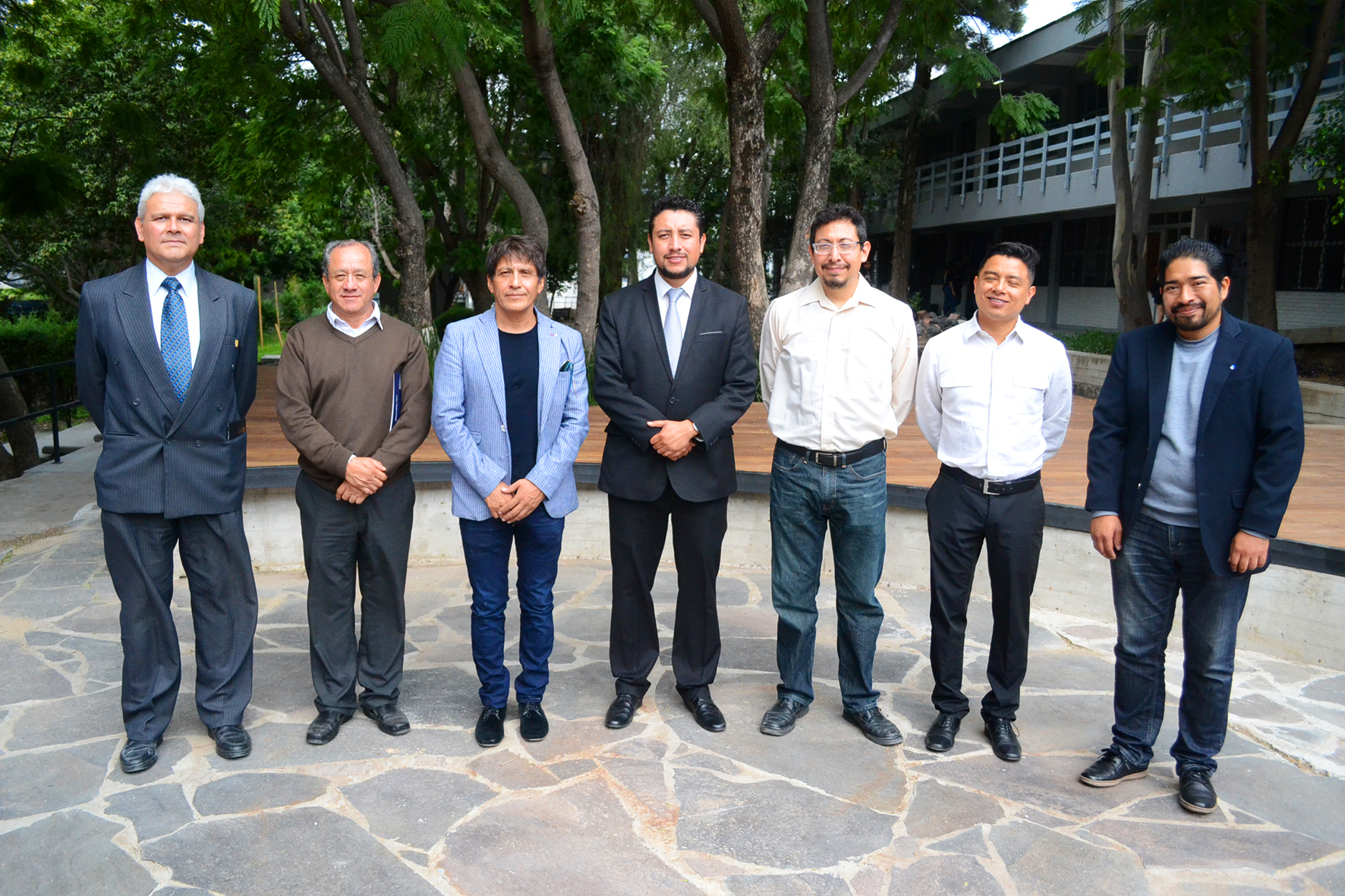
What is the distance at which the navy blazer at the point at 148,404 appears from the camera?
3.61 m

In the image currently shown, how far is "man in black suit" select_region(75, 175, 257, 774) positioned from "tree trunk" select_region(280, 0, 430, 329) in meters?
6.21

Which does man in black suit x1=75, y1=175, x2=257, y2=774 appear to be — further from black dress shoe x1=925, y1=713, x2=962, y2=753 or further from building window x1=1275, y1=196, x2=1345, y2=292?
building window x1=1275, y1=196, x2=1345, y2=292

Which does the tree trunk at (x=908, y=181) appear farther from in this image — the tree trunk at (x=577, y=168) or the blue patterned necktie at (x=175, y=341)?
the blue patterned necktie at (x=175, y=341)

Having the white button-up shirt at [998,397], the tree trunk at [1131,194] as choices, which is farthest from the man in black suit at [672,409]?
the tree trunk at [1131,194]

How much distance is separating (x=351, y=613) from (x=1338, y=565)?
14.2 feet

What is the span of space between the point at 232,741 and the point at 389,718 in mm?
567

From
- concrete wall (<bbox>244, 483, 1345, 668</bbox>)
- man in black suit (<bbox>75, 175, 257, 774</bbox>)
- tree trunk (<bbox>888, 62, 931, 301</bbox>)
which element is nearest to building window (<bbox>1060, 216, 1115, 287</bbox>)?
tree trunk (<bbox>888, 62, 931, 301</bbox>)

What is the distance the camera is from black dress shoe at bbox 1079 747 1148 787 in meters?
3.71

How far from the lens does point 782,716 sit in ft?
13.6

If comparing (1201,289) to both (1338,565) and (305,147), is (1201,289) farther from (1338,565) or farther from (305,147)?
(305,147)

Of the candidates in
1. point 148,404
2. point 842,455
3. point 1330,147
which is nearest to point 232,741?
point 148,404

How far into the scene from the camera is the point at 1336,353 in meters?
14.1

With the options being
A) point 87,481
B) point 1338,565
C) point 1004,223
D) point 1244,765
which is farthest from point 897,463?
point 1004,223

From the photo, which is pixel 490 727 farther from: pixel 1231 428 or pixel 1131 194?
pixel 1131 194
